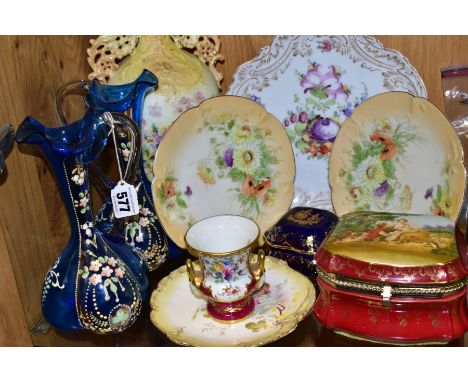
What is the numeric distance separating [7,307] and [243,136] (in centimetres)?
48

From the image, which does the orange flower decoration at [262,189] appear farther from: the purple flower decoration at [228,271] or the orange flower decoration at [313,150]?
the purple flower decoration at [228,271]

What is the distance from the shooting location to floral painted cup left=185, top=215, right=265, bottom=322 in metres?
0.93

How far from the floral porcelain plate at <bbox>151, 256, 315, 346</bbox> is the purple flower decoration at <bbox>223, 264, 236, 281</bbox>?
0.26ft

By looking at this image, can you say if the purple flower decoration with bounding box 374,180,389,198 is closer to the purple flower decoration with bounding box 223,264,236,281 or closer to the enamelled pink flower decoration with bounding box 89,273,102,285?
the purple flower decoration with bounding box 223,264,236,281

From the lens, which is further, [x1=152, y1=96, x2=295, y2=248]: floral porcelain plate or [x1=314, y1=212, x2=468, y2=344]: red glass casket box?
[x1=152, y1=96, x2=295, y2=248]: floral porcelain plate

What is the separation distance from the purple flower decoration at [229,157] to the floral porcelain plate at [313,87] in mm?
107

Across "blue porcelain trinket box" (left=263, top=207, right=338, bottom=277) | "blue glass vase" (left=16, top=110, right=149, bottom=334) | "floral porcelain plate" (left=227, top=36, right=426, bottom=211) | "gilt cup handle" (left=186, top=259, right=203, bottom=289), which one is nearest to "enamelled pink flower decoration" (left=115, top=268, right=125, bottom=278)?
"blue glass vase" (left=16, top=110, right=149, bottom=334)

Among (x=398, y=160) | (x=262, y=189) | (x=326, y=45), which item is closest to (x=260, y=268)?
(x=262, y=189)

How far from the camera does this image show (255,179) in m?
1.12

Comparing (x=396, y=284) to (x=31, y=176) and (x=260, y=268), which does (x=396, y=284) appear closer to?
(x=260, y=268)

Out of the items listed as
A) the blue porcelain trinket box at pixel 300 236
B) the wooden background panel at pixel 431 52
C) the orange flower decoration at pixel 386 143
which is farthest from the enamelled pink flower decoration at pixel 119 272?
the wooden background panel at pixel 431 52

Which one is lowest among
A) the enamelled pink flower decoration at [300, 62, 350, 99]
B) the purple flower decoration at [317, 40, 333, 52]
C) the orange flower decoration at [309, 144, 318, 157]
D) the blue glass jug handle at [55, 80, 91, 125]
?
the orange flower decoration at [309, 144, 318, 157]

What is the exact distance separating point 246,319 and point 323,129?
380mm

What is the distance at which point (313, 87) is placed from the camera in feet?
3.67
